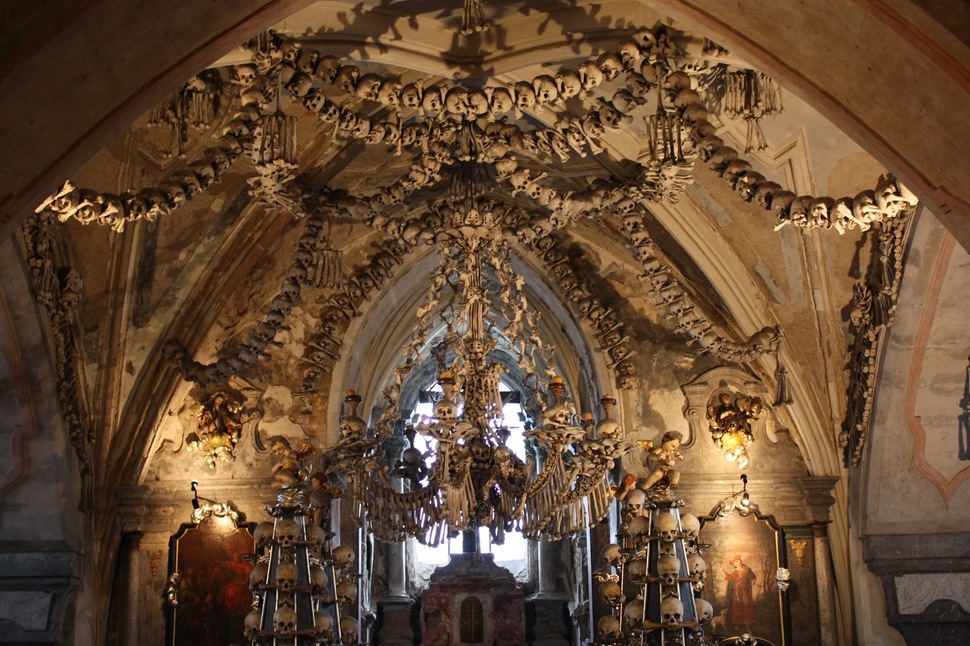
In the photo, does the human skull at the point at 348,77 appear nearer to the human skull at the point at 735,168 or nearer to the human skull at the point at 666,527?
the human skull at the point at 735,168

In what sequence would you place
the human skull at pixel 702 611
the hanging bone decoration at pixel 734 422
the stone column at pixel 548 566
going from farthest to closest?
the stone column at pixel 548 566
the hanging bone decoration at pixel 734 422
the human skull at pixel 702 611

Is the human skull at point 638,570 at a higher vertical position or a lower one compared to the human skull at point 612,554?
lower

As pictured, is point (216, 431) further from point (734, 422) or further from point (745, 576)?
point (745, 576)

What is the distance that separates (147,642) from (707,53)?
5718mm

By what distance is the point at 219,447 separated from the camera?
9.59 meters

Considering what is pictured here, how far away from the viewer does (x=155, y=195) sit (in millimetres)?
6348

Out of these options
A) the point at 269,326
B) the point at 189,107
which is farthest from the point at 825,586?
the point at 189,107

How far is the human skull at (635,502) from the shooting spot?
8391mm

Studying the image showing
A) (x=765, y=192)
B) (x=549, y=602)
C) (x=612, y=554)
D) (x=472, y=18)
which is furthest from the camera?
(x=549, y=602)

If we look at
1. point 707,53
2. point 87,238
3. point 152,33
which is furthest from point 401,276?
point 152,33

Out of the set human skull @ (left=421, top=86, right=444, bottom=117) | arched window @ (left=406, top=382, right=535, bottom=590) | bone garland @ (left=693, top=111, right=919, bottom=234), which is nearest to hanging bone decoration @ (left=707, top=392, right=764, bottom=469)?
bone garland @ (left=693, top=111, right=919, bottom=234)

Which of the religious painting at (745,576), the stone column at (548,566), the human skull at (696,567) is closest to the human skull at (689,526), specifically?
the human skull at (696,567)

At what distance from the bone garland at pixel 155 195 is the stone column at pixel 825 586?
530 centimetres

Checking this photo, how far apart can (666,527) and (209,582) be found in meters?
3.51
